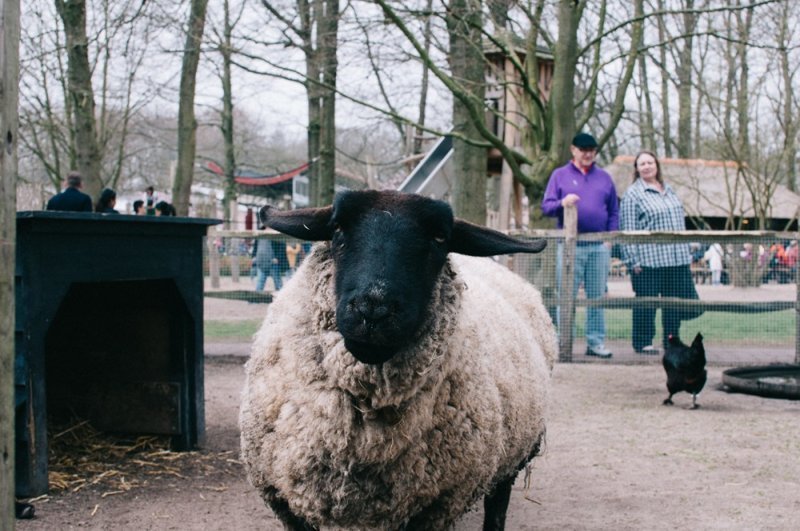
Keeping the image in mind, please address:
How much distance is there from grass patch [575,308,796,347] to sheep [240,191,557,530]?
288 inches

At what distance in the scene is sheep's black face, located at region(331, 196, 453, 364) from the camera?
3.13 metres

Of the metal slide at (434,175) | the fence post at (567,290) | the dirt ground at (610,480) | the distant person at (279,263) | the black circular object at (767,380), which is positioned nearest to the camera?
the dirt ground at (610,480)

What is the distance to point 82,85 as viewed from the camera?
13234 mm

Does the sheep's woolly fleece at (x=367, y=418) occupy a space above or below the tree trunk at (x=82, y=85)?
below

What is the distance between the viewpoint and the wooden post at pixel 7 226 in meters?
2.70

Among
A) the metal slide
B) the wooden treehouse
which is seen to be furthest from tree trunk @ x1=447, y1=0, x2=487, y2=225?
the metal slide

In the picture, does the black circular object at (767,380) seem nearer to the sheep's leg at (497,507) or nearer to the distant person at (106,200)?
the sheep's leg at (497,507)

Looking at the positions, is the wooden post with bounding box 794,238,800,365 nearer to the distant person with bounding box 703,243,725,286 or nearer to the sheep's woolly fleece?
the distant person with bounding box 703,243,725,286

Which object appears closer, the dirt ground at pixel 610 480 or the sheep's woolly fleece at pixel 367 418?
the sheep's woolly fleece at pixel 367 418

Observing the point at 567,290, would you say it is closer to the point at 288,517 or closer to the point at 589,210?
the point at 589,210

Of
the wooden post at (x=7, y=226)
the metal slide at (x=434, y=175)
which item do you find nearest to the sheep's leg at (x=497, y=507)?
the wooden post at (x=7, y=226)

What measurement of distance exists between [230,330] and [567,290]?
526 cm

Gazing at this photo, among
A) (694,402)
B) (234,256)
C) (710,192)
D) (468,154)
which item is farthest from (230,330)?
(710,192)

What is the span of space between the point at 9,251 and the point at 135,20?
418 inches
